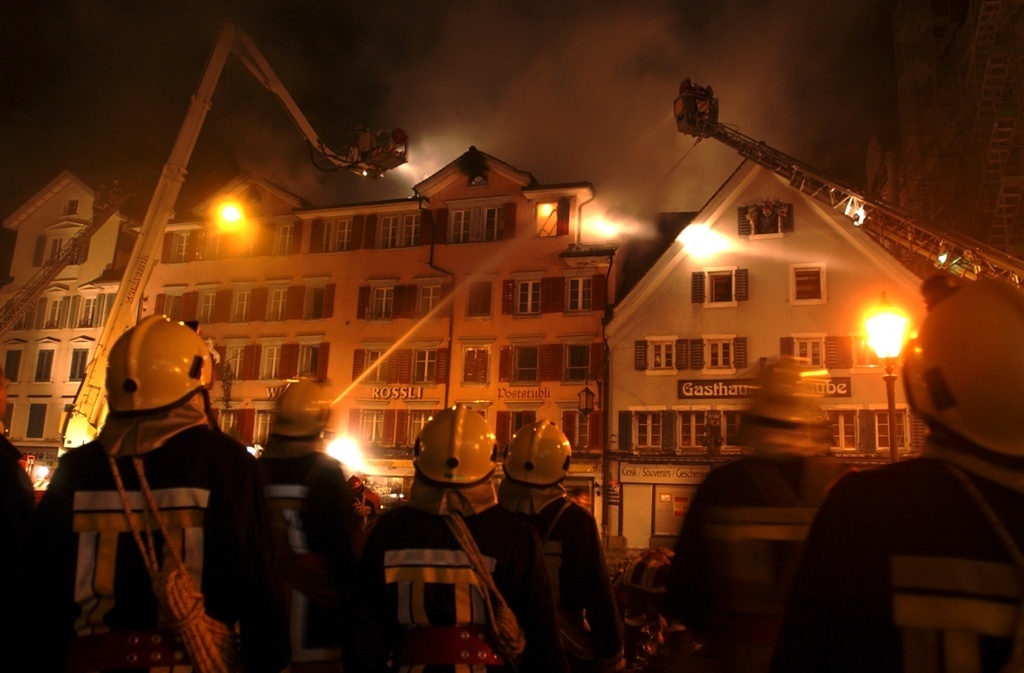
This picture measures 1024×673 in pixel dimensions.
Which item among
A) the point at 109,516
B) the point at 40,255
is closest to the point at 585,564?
the point at 109,516

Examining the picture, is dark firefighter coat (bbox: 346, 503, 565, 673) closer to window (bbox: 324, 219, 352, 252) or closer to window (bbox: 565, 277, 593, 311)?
window (bbox: 565, 277, 593, 311)

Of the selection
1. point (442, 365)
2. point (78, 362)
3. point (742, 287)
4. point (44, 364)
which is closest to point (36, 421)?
point (44, 364)

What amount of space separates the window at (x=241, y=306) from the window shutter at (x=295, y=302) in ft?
7.04

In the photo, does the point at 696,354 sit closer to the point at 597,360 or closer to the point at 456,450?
the point at 597,360

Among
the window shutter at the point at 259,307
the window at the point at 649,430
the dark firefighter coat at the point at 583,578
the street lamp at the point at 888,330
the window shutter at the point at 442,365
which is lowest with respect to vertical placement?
the dark firefighter coat at the point at 583,578

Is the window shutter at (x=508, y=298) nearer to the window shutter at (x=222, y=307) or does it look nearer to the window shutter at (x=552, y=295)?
the window shutter at (x=552, y=295)

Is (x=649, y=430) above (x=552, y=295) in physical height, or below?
below

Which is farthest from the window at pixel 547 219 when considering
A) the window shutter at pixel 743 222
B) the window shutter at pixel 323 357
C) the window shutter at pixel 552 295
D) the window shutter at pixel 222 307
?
the window shutter at pixel 222 307

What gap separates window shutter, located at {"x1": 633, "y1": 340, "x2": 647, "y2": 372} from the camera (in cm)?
2708

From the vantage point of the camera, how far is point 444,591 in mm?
3055

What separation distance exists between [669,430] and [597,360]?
3757 millimetres

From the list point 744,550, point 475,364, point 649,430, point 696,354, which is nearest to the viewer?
point 744,550

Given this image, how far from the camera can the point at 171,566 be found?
2539 millimetres

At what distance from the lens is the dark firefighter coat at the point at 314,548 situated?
4156mm
